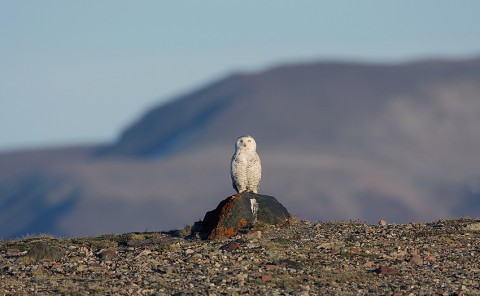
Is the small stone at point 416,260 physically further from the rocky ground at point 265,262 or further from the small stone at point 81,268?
the small stone at point 81,268

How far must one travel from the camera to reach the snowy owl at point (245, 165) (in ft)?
105

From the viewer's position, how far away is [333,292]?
23438 mm

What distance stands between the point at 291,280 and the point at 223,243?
4.41 meters

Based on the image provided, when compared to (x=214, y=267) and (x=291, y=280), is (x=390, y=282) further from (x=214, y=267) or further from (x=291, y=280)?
(x=214, y=267)

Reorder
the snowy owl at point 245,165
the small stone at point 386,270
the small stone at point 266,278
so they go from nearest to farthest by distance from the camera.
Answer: the small stone at point 266,278 < the small stone at point 386,270 < the snowy owl at point 245,165

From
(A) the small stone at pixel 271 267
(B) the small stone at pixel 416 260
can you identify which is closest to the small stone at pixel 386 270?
(B) the small stone at pixel 416 260

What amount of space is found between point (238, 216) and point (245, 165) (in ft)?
7.85

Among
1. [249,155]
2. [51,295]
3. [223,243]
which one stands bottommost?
[51,295]

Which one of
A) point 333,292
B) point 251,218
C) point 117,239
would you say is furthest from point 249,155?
point 333,292

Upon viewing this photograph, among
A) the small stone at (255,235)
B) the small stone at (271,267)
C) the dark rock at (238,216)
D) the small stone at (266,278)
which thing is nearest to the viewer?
the small stone at (266,278)

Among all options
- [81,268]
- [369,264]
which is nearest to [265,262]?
[369,264]

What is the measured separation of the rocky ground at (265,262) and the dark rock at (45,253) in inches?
1.2

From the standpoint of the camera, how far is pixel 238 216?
29.9 meters

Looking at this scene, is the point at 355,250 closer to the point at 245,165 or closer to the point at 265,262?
the point at 265,262
